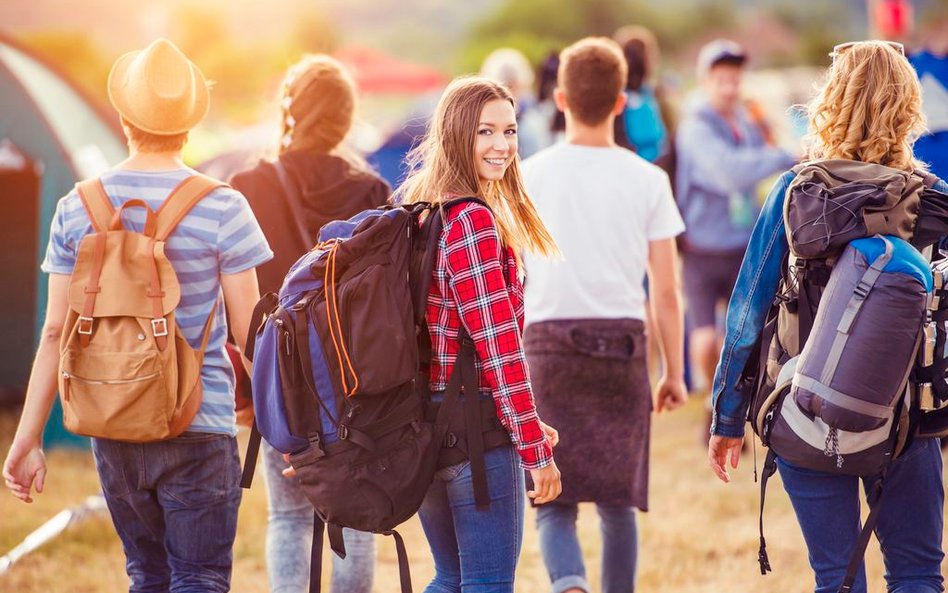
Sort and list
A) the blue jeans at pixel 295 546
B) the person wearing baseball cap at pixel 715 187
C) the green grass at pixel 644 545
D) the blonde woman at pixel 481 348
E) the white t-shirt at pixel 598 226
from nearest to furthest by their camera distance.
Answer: the blonde woman at pixel 481 348, the blue jeans at pixel 295 546, the white t-shirt at pixel 598 226, the green grass at pixel 644 545, the person wearing baseball cap at pixel 715 187

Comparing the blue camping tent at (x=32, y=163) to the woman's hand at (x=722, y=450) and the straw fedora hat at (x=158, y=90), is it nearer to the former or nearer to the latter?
the straw fedora hat at (x=158, y=90)

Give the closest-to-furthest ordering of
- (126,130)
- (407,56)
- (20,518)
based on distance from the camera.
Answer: (126,130) → (20,518) → (407,56)

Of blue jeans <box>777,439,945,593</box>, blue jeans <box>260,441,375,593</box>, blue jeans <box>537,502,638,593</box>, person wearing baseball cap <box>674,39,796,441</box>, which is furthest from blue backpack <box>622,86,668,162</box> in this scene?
blue jeans <box>777,439,945,593</box>

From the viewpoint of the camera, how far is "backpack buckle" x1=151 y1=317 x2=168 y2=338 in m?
2.83

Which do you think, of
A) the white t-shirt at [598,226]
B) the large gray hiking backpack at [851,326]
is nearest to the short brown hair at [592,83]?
the white t-shirt at [598,226]

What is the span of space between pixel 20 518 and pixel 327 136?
3.05 metres

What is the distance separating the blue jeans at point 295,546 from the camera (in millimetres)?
3574

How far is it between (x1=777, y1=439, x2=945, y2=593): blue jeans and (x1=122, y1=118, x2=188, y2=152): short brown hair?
68.6 inches

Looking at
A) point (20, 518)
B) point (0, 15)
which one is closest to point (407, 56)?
point (0, 15)

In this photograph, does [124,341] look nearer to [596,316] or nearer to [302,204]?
[302,204]

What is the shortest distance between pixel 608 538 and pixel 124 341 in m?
1.85

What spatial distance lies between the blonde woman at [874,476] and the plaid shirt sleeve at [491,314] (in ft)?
2.14

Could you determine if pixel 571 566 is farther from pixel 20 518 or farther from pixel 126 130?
pixel 20 518

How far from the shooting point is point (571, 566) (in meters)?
3.83
